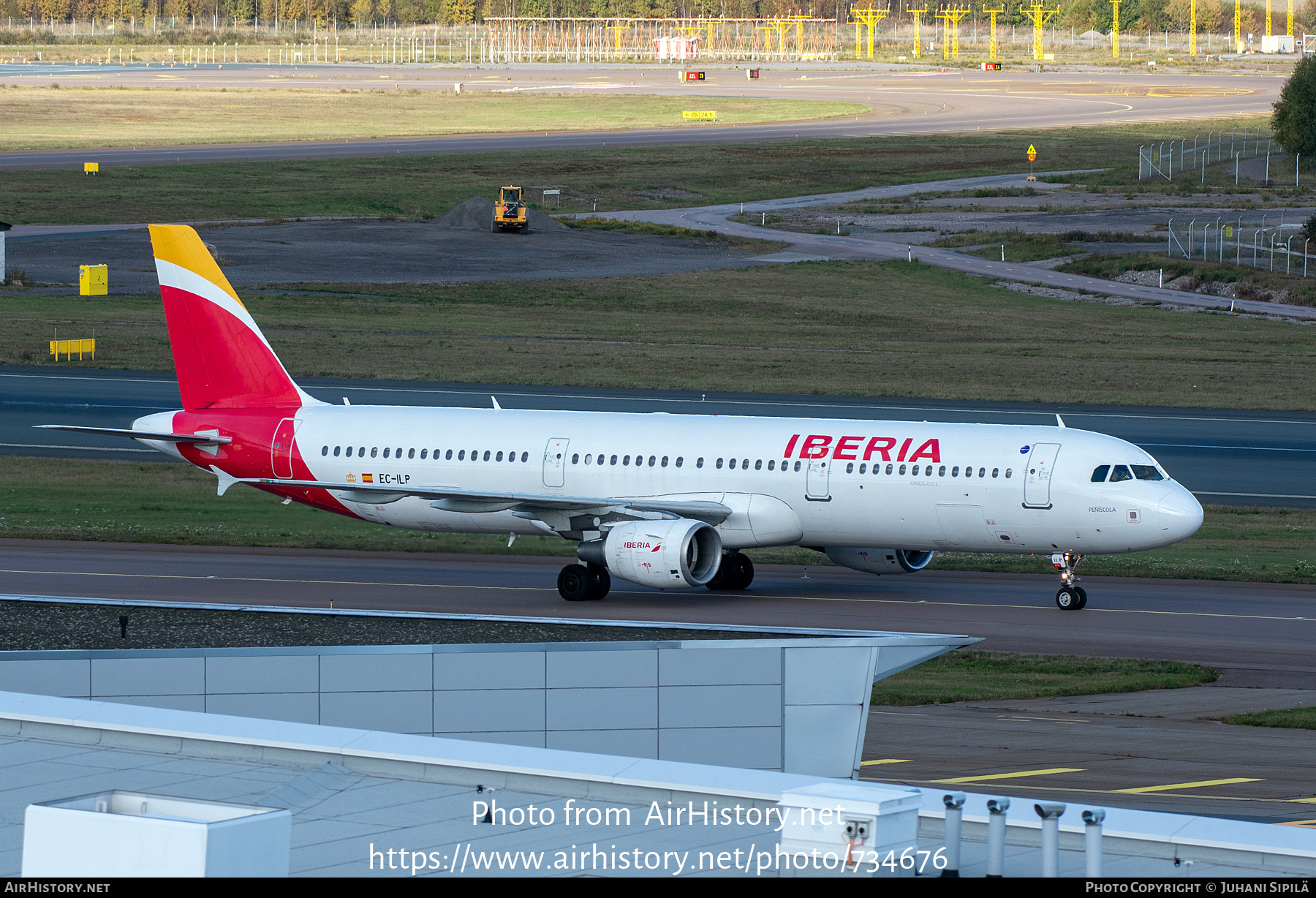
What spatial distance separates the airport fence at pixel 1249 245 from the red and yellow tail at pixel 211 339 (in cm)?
8096

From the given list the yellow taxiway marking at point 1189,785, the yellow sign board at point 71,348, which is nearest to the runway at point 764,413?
the yellow sign board at point 71,348

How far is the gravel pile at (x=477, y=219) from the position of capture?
132750 mm

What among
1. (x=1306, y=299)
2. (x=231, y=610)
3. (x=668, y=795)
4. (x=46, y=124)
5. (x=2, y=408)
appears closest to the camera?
(x=668, y=795)

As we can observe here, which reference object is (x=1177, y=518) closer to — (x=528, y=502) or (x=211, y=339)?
(x=528, y=502)

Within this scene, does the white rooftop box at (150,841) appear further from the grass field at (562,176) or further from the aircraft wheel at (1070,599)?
the grass field at (562,176)

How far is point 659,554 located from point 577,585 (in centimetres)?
290

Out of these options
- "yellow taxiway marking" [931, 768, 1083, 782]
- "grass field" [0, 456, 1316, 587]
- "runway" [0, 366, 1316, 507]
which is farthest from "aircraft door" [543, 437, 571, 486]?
"runway" [0, 366, 1316, 507]

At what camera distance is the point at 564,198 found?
151 metres

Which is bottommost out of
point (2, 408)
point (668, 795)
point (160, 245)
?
point (2, 408)

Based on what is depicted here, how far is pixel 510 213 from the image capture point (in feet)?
428

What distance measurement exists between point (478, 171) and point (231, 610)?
132 meters

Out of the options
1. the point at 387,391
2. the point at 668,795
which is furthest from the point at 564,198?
the point at 668,795

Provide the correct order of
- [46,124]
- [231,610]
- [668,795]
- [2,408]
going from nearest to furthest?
1. [668,795]
2. [231,610]
3. [2,408]
4. [46,124]

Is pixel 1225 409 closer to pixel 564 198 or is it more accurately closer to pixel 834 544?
pixel 834 544
